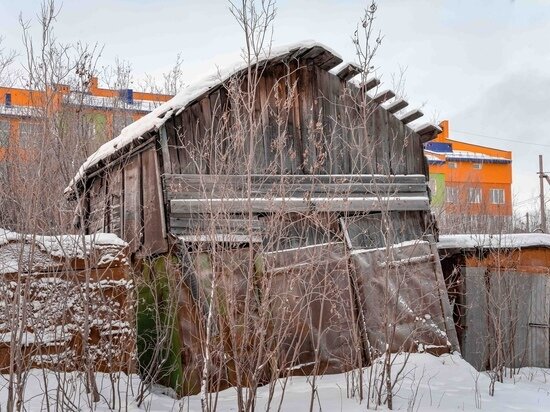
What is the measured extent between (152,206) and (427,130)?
5.18 metres

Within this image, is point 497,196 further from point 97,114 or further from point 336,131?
point 336,131

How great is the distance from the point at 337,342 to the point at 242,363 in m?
3.66

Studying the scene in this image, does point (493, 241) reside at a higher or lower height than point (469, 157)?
lower

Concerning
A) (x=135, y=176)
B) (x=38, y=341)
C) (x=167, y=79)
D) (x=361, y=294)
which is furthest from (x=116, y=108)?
(x=38, y=341)

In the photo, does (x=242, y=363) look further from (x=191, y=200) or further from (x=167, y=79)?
(x=167, y=79)

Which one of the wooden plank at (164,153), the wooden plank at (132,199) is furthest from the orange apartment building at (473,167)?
the wooden plank at (164,153)

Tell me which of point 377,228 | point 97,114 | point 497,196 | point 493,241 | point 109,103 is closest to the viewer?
point 377,228

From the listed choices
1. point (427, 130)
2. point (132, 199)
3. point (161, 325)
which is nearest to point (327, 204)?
point (161, 325)

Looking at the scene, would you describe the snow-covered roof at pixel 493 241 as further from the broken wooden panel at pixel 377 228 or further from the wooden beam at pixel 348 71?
→ the wooden beam at pixel 348 71

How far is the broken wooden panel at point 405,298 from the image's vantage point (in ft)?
33.4

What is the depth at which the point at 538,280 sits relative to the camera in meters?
12.8

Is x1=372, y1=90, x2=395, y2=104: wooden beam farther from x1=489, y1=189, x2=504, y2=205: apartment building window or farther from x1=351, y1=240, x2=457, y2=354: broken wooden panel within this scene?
x1=489, y1=189, x2=504, y2=205: apartment building window

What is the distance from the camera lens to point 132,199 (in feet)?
35.6

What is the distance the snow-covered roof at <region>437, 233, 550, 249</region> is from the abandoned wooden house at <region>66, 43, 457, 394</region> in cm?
110
